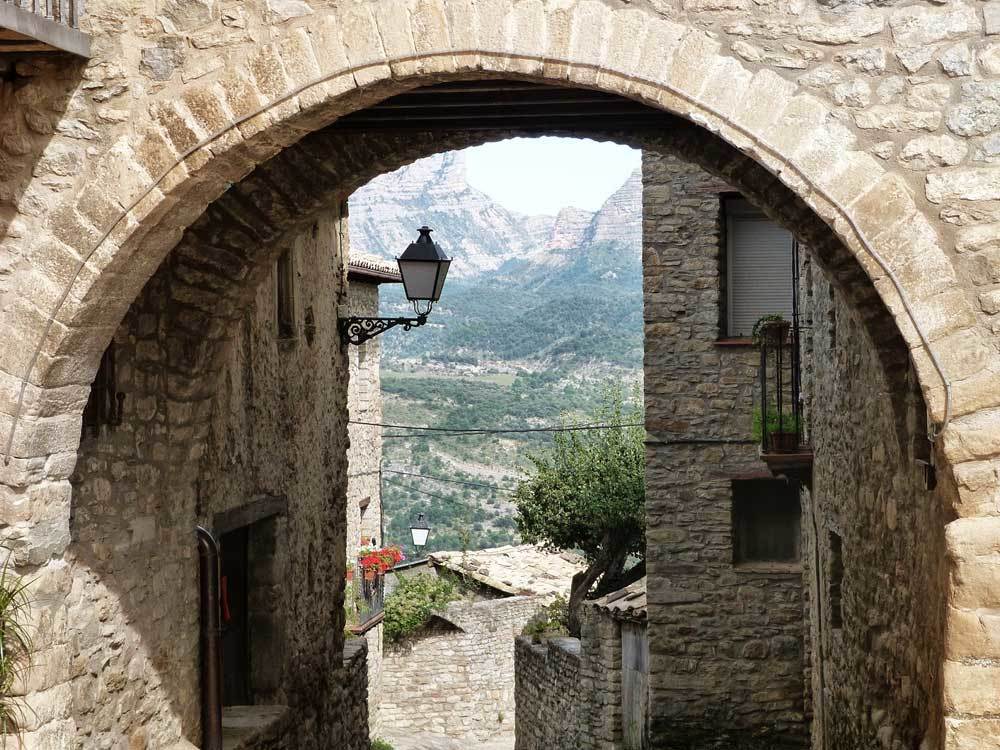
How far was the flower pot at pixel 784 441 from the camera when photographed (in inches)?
344

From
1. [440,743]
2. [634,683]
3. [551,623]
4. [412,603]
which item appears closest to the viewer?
[634,683]

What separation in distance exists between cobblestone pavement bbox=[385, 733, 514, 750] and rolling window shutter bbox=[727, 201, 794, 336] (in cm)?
779

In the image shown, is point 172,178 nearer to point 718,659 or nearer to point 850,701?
point 850,701

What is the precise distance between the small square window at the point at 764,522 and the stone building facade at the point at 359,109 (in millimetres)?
6113

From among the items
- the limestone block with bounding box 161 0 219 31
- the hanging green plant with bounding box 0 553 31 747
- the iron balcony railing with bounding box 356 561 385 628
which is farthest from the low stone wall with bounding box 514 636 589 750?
the limestone block with bounding box 161 0 219 31

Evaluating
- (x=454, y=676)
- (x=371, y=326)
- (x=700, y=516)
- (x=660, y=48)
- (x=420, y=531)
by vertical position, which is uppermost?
(x=660, y=48)

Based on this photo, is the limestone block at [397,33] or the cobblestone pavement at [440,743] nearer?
the limestone block at [397,33]

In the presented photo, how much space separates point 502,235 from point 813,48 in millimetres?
112781

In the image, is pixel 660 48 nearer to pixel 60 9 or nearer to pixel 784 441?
pixel 60 9

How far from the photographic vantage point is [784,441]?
8.76 m

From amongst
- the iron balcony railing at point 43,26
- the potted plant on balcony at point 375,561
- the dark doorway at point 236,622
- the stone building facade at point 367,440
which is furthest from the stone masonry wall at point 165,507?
the stone building facade at point 367,440

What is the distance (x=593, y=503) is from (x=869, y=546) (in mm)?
10079

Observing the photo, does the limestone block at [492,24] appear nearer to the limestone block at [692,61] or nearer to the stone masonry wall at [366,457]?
the limestone block at [692,61]

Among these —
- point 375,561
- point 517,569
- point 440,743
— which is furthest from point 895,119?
point 517,569
